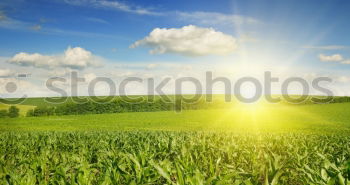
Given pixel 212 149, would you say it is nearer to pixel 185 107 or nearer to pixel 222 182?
pixel 222 182

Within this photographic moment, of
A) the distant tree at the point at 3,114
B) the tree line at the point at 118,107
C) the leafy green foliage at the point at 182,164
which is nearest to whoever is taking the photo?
the leafy green foliage at the point at 182,164

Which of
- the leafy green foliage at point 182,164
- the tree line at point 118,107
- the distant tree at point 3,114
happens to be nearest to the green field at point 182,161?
the leafy green foliage at point 182,164

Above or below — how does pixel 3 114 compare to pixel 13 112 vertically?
below

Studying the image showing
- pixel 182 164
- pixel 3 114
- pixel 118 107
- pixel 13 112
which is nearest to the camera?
pixel 182 164

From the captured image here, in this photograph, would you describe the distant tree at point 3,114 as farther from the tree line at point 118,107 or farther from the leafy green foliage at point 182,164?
the leafy green foliage at point 182,164

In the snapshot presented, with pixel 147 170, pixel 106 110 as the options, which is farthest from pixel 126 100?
pixel 147 170

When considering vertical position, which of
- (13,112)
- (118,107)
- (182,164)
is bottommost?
(13,112)

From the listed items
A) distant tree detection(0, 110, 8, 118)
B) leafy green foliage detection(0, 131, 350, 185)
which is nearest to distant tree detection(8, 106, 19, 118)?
distant tree detection(0, 110, 8, 118)

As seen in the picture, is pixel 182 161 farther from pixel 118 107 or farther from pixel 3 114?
pixel 3 114

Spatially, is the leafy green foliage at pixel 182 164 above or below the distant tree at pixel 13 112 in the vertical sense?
above

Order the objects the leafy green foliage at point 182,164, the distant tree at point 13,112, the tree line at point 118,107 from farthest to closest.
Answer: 1. the distant tree at point 13,112
2. the tree line at point 118,107
3. the leafy green foliage at point 182,164

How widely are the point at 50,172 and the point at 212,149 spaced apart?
4867 millimetres

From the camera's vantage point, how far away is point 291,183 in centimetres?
703

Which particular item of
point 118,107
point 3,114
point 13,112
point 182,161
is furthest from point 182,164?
point 13,112
